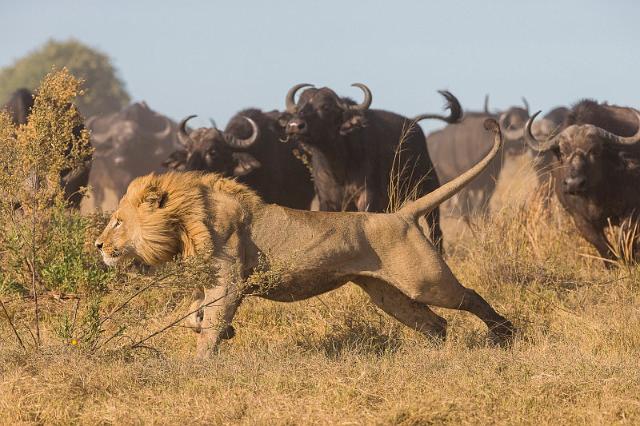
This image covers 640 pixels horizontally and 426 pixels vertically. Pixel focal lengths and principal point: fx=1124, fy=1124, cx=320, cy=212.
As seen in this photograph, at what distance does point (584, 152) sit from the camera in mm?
8828

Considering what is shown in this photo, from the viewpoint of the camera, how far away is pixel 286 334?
650 centimetres

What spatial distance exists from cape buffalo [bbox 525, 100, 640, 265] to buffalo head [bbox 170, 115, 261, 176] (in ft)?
10.2

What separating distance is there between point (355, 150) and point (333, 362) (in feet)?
16.1

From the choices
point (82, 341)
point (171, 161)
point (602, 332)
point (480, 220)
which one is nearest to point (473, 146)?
point (171, 161)

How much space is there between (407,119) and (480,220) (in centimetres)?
235

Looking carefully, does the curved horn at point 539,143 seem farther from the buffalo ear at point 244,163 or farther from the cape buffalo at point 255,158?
the buffalo ear at point 244,163

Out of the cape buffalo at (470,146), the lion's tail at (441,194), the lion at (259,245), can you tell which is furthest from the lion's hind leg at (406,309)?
the cape buffalo at (470,146)

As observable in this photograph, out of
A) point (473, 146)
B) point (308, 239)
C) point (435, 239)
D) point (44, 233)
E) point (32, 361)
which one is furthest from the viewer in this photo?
point (473, 146)

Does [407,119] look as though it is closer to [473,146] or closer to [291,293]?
[291,293]

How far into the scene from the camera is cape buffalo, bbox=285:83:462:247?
992 cm

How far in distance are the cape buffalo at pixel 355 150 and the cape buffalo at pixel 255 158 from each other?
773 mm

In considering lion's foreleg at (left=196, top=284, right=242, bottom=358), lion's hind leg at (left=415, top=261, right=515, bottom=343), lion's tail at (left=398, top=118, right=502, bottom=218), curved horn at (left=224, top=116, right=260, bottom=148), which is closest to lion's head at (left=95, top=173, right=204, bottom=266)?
lion's foreleg at (left=196, top=284, right=242, bottom=358)

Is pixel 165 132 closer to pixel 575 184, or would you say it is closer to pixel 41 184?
pixel 575 184

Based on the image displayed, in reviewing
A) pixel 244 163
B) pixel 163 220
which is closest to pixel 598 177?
pixel 244 163
